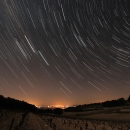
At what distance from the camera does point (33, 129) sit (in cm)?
1820

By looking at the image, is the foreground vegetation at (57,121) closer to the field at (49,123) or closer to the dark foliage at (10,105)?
the field at (49,123)

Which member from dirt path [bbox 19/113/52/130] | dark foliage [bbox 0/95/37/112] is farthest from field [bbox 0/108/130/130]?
dark foliage [bbox 0/95/37/112]

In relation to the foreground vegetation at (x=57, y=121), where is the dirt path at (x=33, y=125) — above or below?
below

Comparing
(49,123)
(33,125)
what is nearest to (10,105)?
(49,123)

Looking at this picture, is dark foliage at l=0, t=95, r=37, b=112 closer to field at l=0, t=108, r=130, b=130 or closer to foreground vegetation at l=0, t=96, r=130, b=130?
foreground vegetation at l=0, t=96, r=130, b=130

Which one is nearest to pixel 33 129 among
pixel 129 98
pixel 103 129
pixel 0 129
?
pixel 0 129

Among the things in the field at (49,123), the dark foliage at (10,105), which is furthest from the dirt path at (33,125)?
the dark foliage at (10,105)

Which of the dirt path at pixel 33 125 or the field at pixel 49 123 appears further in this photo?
the field at pixel 49 123

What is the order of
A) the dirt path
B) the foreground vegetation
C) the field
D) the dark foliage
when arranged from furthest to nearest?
1. the dark foliage
2. the foreground vegetation
3. the field
4. the dirt path

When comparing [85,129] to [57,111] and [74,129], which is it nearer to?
[74,129]

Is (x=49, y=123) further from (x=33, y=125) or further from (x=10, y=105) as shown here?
(x=10, y=105)

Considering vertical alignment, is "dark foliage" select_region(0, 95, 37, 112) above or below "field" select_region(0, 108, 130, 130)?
above

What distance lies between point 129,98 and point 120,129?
116082 mm

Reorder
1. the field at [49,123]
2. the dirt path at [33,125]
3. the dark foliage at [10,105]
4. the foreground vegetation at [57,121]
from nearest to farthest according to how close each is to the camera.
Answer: the dirt path at [33,125]
the field at [49,123]
the foreground vegetation at [57,121]
the dark foliage at [10,105]
